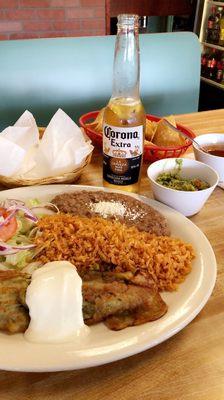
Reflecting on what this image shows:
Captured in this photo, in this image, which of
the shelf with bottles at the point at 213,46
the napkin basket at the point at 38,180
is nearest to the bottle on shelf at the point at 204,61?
the shelf with bottles at the point at 213,46

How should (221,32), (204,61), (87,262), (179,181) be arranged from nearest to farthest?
(87,262)
(179,181)
(221,32)
(204,61)

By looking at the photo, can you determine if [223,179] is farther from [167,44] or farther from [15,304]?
[167,44]

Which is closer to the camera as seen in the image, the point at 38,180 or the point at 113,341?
the point at 113,341

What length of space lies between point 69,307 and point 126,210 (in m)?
0.37

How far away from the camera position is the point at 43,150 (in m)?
1.13

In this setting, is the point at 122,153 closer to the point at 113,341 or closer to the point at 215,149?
the point at 215,149

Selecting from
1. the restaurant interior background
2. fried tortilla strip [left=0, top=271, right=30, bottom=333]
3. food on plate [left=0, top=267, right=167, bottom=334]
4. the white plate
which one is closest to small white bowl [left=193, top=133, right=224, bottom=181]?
the white plate

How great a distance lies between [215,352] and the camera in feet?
2.11

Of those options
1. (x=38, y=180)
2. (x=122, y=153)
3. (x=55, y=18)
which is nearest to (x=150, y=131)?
(x=122, y=153)

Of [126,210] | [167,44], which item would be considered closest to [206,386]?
[126,210]

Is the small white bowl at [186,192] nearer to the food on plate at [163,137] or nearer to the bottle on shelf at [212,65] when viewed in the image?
the food on plate at [163,137]

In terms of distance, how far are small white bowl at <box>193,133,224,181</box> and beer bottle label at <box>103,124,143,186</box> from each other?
0.75ft

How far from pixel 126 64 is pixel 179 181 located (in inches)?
13.9

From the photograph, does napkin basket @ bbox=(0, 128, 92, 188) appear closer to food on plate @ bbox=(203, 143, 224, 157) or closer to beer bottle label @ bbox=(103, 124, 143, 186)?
beer bottle label @ bbox=(103, 124, 143, 186)
